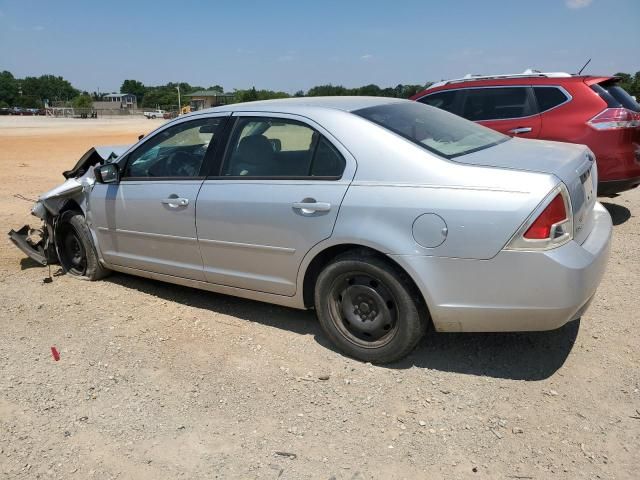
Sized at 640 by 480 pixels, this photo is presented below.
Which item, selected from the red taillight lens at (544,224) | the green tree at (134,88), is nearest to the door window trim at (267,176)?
the red taillight lens at (544,224)

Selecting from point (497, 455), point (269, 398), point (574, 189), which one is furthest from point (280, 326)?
point (574, 189)

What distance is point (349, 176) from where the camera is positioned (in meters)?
3.35

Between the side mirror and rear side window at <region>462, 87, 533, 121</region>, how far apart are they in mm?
4847

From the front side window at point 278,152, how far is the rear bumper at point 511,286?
33.0 inches

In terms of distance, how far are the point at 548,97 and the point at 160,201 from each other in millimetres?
5024

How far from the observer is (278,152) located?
3832 mm

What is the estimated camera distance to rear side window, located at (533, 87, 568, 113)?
21.8 feet

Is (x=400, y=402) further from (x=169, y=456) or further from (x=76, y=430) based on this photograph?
(x=76, y=430)

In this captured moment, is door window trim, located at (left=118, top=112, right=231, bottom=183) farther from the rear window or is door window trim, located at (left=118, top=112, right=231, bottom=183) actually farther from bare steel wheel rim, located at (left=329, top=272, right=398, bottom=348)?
the rear window

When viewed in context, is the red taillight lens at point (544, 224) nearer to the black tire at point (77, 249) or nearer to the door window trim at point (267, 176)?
the door window trim at point (267, 176)

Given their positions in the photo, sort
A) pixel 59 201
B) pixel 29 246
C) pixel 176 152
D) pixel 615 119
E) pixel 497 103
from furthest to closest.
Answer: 1. pixel 497 103
2. pixel 615 119
3. pixel 29 246
4. pixel 59 201
5. pixel 176 152

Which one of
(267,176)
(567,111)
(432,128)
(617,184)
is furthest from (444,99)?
(267,176)

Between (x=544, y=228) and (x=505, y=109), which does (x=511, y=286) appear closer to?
(x=544, y=228)

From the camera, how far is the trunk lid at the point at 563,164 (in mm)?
3012
